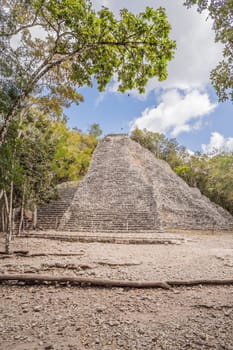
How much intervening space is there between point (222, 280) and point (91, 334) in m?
3.10

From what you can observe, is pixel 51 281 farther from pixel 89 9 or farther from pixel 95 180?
pixel 95 180

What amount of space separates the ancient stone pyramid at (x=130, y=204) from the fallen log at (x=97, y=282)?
9647 mm

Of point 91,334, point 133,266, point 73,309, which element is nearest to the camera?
point 91,334

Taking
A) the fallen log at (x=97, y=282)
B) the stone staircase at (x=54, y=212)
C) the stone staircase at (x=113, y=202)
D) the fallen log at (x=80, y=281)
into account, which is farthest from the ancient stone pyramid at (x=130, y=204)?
the fallen log at (x=80, y=281)

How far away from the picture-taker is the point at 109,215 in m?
15.8

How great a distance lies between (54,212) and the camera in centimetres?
1675

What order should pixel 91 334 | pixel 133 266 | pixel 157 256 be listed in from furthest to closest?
pixel 157 256
pixel 133 266
pixel 91 334

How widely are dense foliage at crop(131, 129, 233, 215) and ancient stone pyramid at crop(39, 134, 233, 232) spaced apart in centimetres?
346

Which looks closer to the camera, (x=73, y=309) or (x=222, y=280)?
(x=73, y=309)

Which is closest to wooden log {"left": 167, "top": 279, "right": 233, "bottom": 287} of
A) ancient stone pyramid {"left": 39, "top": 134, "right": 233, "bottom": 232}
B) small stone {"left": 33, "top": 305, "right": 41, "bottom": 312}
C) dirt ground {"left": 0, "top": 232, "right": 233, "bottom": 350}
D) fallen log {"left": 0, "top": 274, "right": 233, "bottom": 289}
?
→ fallen log {"left": 0, "top": 274, "right": 233, "bottom": 289}

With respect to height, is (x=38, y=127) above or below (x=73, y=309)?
above

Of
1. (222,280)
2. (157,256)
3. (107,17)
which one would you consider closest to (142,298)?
(222,280)

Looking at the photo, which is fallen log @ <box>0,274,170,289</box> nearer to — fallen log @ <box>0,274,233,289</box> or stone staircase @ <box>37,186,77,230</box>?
fallen log @ <box>0,274,233,289</box>

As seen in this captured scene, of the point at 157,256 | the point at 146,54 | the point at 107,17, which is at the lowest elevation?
the point at 157,256
